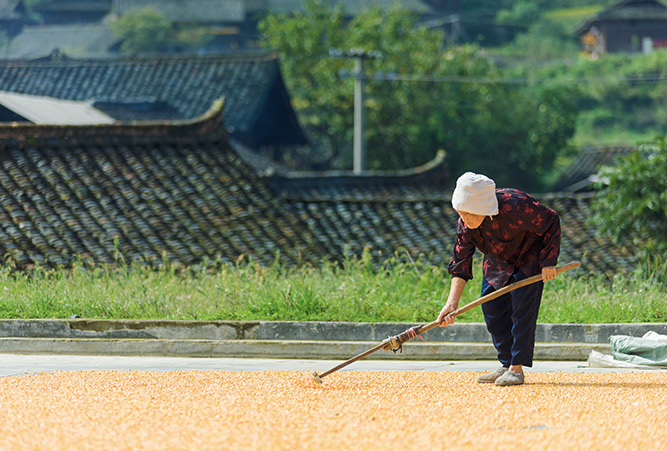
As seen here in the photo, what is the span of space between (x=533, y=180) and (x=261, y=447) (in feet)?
124

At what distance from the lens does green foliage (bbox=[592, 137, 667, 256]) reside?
1305cm

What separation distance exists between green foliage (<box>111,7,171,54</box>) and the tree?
17119mm

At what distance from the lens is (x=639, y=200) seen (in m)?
13.2

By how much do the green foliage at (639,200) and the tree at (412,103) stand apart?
886 inches

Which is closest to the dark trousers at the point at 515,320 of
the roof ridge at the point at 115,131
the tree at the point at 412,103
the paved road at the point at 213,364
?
the paved road at the point at 213,364

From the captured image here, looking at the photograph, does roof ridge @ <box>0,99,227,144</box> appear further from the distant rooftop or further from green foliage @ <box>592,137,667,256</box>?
green foliage @ <box>592,137,667,256</box>

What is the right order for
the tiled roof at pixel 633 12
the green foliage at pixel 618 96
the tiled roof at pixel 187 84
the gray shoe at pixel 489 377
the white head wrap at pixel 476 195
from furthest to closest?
the tiled roof at pixel 633 12, the green foliage at pixel 618 96, the tiled roof at pixel 187 84, the gray shoe at pixel 489 377, the white head wrap at pixel 476 195

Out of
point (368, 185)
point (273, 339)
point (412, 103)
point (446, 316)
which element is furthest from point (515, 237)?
point (412, 103)

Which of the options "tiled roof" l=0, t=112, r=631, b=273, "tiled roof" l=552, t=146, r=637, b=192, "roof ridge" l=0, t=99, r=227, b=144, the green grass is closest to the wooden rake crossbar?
the green grass

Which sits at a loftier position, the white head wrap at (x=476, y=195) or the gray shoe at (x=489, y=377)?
the white head wrap at (x=476, y=195)

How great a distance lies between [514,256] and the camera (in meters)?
6.32

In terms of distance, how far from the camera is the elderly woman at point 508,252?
6059 millimetres

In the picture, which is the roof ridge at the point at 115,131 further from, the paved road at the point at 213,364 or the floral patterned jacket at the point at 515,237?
the floral patterned jacket at the point at 515,237

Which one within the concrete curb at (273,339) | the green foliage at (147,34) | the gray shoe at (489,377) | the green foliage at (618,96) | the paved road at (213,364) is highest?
the green foliage at (147,34)
